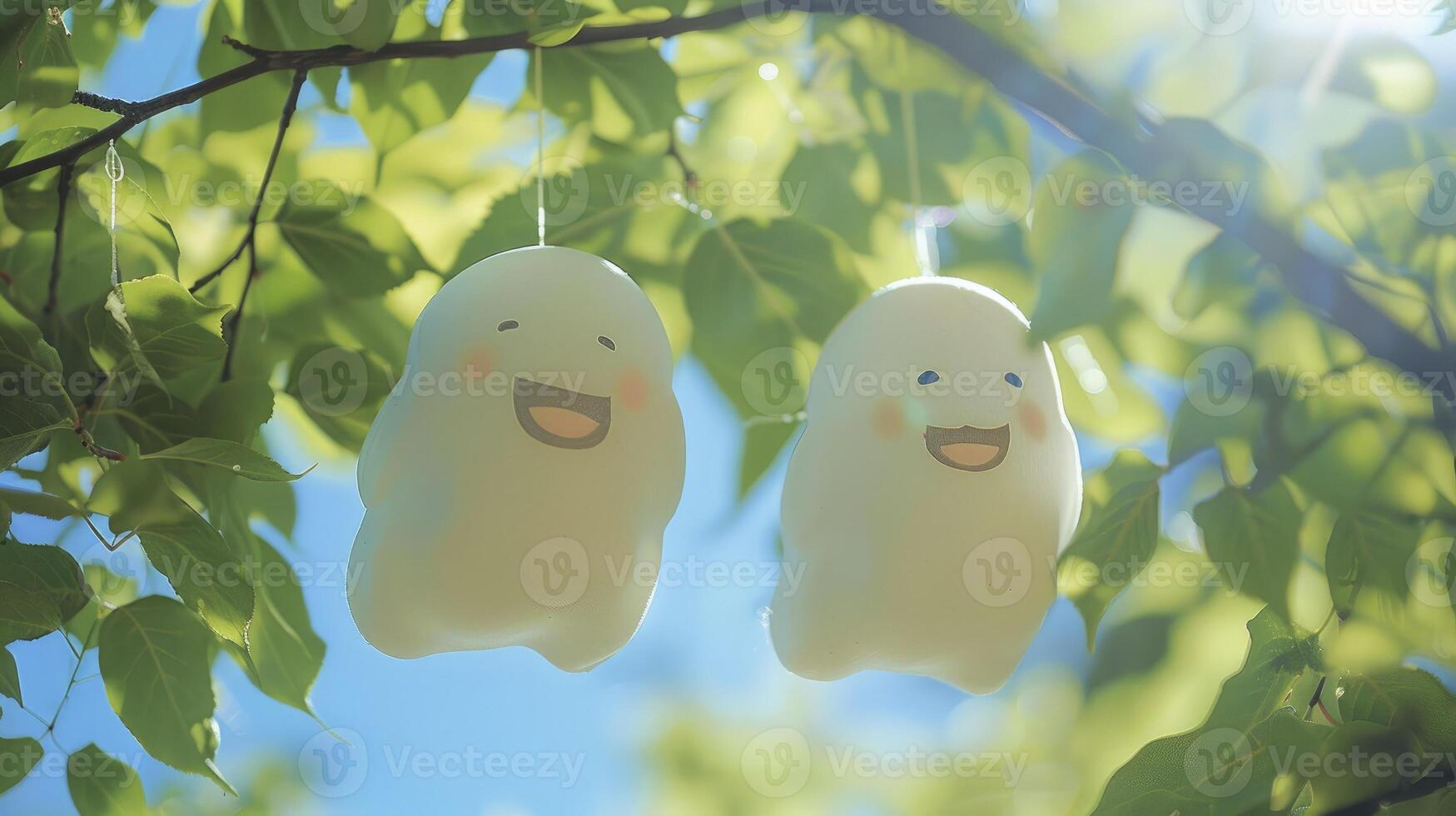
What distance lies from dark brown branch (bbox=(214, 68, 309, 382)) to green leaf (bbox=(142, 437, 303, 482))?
15 centimetres

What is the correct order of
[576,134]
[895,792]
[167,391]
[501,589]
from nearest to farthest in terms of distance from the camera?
[501,589], [167,391], [576,134], [895,792]

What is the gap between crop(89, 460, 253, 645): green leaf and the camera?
67 centimetres

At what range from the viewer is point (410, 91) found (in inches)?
33.6

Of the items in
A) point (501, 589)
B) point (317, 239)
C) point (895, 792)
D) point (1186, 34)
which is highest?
point (317, 239)

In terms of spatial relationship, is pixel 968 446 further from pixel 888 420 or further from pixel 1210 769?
pixel 1210 769

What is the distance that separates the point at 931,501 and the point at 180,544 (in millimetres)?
456

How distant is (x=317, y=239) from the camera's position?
2.64 ft

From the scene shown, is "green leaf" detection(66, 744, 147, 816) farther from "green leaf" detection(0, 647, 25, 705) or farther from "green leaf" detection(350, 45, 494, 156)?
"green leaf" detection(350, 45, 494, 156)

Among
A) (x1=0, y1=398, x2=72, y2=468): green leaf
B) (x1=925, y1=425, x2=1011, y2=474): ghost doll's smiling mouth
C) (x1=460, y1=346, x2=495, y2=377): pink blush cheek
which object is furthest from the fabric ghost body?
(x1=0, y1=398, x2=72, y2=468): green leaf

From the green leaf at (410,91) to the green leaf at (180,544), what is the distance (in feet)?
1.04

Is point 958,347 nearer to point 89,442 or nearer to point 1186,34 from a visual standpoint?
point 1186,34

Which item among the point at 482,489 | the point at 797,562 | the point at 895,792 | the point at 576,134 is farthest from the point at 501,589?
the point at 895,792

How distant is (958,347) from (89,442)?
0.55 m

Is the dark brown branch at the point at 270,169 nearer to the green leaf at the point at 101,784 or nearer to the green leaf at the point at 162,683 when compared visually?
the green leaf at the point at 162,683
